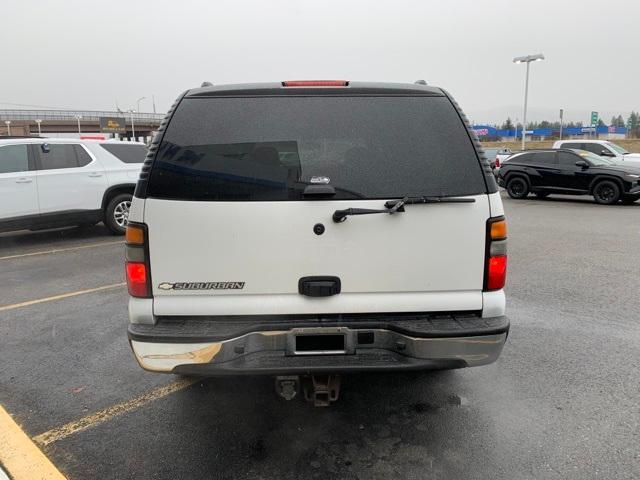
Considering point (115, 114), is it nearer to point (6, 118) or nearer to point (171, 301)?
point (6, 118)

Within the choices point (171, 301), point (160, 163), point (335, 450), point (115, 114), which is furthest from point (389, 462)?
point (115, 114)

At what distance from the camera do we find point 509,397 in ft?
10.7

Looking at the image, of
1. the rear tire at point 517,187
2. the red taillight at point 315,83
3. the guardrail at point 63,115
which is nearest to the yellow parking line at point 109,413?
the red taillight at point 315,83

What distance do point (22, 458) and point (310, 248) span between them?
1.93 m

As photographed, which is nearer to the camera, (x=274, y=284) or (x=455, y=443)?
(x=274, y=284)

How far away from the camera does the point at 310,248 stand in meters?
2.53

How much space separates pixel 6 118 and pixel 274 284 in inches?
3826

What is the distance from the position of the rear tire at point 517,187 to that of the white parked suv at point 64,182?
11711 mm

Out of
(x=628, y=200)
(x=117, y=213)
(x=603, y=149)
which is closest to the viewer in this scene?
(x=117, y=213)

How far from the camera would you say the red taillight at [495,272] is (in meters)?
2.61

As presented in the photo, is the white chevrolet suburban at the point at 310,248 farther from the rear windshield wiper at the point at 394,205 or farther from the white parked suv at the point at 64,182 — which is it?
the white parked suv at the point at 64,182

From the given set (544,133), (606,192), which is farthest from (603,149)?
(544,133)

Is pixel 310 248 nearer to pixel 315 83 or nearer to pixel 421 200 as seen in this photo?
pixel 421 200

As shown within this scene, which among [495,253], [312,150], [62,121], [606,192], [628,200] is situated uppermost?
[62,121]
